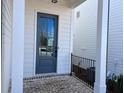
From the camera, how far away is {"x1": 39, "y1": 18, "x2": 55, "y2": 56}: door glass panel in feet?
19.0

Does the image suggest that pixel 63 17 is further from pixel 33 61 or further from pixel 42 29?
pixel 33 61

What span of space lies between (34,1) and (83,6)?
3.98 meters

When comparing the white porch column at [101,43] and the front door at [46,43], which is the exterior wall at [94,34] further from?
the white porch column at [101,43]

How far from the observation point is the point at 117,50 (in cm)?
618

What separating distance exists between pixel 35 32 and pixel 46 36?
0.45m

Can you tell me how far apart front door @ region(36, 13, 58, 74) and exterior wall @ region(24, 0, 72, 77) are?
15cm

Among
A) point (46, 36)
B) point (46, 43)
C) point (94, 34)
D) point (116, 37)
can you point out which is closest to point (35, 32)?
point (46, 36)

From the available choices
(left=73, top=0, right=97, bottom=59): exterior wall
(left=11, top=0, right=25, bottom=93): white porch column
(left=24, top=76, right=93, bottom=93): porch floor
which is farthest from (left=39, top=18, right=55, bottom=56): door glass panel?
(left=11, top=0, right=25, bottom=93): white porch column

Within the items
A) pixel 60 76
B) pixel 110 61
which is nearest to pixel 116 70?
pixel 110 61

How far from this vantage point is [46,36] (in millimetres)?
5887

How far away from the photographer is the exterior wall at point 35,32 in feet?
18.1

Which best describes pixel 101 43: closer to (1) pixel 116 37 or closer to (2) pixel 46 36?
(2) pixel 46 36

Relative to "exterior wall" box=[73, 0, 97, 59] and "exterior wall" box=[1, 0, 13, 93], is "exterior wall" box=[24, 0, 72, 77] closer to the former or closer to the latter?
"exterior wall" box=[73, 0, 97, 59]

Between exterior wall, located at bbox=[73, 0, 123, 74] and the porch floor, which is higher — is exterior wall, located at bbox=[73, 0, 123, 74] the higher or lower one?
the higher one
